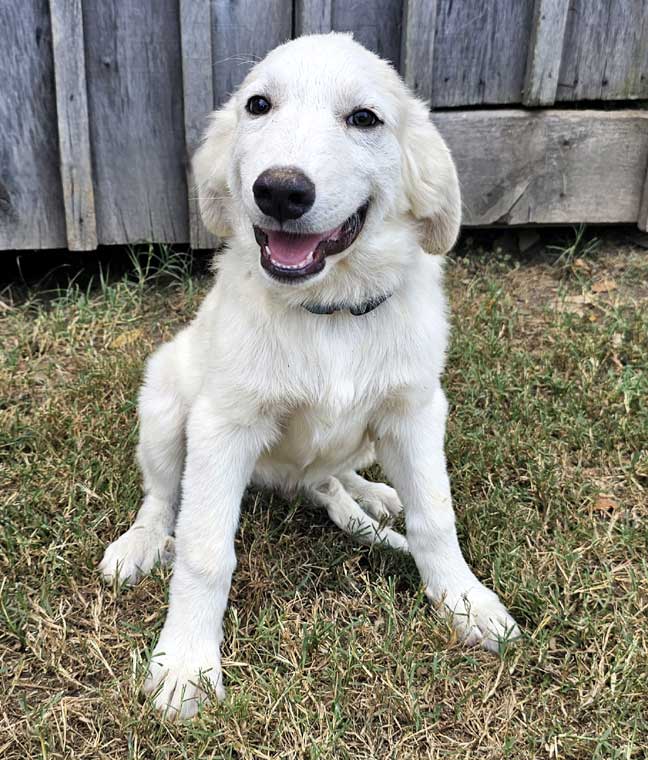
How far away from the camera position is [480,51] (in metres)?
4.51

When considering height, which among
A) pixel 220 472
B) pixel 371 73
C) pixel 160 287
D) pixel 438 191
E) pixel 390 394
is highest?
pixel 371 73

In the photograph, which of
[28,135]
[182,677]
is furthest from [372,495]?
[28,135]

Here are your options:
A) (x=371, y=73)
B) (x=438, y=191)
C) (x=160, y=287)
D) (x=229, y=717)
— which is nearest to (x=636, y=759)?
(x=229, y=717)

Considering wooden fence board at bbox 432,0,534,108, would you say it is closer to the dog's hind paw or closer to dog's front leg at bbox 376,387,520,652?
dog's front leg at bbox 376,387,520,652

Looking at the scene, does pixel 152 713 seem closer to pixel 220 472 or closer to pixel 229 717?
pixel 229 717

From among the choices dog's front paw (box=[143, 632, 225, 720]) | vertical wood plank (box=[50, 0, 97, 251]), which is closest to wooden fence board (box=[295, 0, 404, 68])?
vertical wood plank (box=[50, 0, 97, 251])

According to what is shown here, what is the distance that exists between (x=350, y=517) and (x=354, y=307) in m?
0.85

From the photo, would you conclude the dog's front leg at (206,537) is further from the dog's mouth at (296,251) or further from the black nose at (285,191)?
the black nose at (285,191)

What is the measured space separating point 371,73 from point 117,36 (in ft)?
7.30

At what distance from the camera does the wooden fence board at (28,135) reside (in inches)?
162

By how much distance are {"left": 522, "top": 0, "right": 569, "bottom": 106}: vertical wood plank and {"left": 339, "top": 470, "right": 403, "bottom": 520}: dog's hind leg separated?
2366mm

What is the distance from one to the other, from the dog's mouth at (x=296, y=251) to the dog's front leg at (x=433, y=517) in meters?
0.56

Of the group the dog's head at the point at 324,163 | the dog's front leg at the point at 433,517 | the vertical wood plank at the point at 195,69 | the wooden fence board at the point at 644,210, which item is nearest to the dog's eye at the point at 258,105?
the dog's head at the point at 324,163

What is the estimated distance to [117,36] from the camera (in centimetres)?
419
